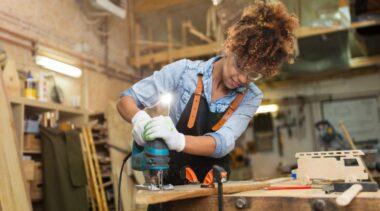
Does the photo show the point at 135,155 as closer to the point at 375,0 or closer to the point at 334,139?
the point at 375,0

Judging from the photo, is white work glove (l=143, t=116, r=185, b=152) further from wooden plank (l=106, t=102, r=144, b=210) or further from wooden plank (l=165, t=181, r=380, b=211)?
wooden plank (l=106, t=102, r=144, b=210)

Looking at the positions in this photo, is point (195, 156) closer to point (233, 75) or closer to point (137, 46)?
point (233, 75)

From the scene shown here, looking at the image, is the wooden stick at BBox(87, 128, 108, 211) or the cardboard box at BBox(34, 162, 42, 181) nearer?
the cardboard box at BBox(34, 162, 42, 181)

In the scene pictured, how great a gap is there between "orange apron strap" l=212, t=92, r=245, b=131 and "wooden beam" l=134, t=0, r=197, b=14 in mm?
4337

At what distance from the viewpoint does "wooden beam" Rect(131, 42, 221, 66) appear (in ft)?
17.6

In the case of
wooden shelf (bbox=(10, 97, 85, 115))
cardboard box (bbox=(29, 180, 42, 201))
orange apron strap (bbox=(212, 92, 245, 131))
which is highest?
wooden shelf (bbox=(10, 97, 85, 115))

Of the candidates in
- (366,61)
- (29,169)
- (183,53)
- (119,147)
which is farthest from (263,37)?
(366,61)

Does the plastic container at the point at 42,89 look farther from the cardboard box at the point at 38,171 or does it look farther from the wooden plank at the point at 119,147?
the wooden plank at the point at 119,147

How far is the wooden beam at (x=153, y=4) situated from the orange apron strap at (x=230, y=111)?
171 inches

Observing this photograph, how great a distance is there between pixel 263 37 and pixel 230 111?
389mm

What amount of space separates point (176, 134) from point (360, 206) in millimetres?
648

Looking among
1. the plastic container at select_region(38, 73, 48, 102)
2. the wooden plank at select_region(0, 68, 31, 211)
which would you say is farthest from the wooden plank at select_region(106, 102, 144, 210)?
the wooden plank at select_region(0, 68, 31, 211)

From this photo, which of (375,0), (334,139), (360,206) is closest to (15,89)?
(360,206)

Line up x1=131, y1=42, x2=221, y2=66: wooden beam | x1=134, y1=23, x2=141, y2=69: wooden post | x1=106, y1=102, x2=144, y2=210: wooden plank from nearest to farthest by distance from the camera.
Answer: x1=106, y1=102, x2=144, y2=210: wooden plank
x1=131, y1=42, x2=221, y2=66: wooden beam
x1=134, y1=23, x2=141, y2=69: wooden post
